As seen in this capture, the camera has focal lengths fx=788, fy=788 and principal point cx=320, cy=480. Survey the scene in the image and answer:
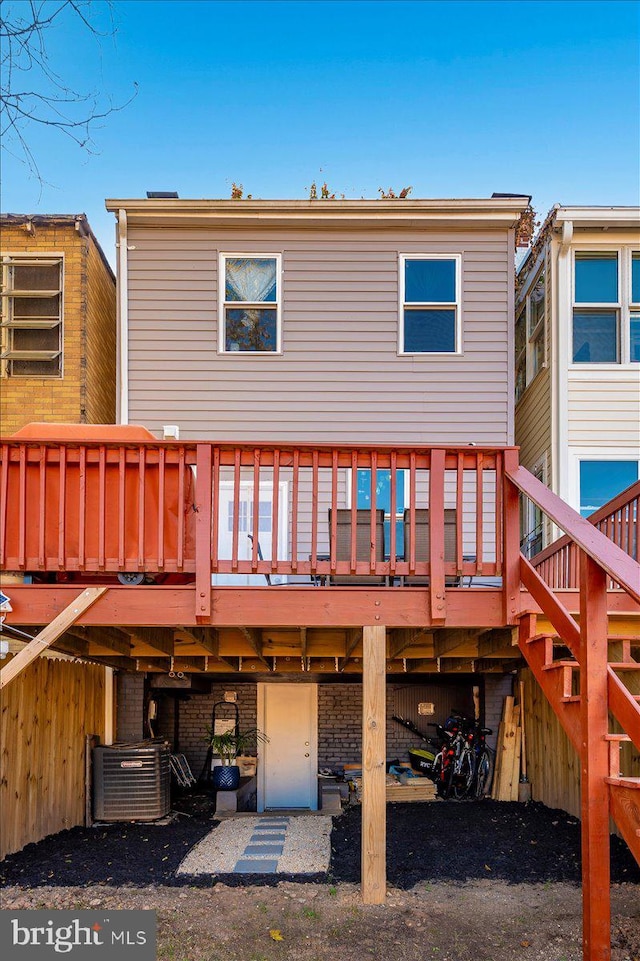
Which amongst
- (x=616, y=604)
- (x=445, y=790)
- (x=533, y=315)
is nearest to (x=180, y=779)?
(x=445, y=790)

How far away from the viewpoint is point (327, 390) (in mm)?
9305

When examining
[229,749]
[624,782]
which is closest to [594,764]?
[624,782]

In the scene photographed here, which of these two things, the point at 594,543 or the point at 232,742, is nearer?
the point at 594,543

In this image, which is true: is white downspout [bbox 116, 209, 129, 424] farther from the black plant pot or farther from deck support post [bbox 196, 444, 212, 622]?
the black plant pot

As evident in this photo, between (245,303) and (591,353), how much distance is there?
411cm

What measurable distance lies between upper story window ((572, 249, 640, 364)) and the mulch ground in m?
5.12

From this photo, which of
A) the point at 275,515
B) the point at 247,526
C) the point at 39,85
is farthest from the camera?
the point at 247,526

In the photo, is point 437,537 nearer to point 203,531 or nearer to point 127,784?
point 203,531

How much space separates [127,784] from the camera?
28.6 ft

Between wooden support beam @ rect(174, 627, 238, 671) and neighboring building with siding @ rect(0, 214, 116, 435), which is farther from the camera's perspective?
neighboring building with siding @ rect(0, 214, 116, 435)

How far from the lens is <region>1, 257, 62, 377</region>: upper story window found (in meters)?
9.31

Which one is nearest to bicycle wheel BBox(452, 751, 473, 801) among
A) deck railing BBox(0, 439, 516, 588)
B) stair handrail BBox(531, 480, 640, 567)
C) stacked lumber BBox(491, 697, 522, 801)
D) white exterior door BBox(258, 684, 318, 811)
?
stacked lumber BBox(491, 697, 522, 801)

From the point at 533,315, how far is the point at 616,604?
19.0ft

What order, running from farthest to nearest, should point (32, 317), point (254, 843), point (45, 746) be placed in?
point (32, 317) < point (254, 843) < point (45, 746)
